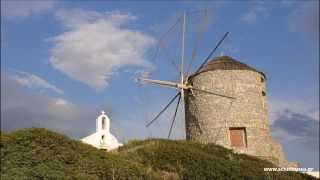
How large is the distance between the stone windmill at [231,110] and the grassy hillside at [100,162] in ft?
16.8

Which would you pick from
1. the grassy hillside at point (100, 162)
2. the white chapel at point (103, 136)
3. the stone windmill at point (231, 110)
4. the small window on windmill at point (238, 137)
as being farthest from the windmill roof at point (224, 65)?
the grassy hillside at point (100, 162)

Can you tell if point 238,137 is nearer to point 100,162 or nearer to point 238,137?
point 238,137

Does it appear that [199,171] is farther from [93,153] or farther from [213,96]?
[213,96]

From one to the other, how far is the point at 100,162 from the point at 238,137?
1035 centimetres

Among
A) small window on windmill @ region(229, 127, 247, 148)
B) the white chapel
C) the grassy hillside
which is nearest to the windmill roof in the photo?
small window on windmill @ region(229, 127, 247, 148)

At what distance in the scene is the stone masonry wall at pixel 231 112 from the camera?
23.3 meters

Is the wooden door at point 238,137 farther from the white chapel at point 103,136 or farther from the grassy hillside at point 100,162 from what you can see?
the white chapel at point 103,136

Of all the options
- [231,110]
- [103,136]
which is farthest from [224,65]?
[103,136]

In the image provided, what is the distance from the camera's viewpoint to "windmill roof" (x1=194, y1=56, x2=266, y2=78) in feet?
79.4

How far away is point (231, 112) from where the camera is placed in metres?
23.3

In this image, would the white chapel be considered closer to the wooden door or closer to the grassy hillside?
the wooden door

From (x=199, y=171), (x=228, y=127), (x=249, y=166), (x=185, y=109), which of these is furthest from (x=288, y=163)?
(x=199, y=171)

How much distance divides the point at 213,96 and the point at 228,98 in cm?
80

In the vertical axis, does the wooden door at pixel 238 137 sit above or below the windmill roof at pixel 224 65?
below
